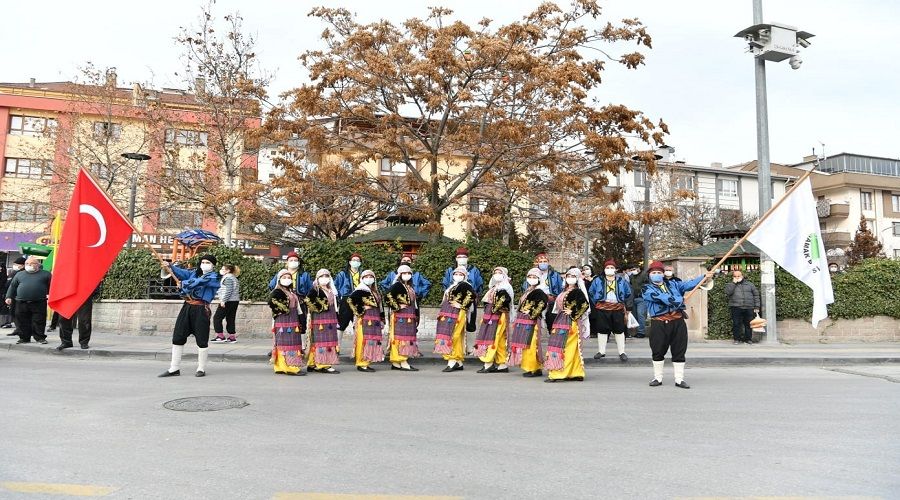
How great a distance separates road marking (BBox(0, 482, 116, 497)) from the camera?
12.8 feet

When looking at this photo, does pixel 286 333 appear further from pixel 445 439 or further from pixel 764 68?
pixel 764 68

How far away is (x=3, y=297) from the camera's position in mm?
16266

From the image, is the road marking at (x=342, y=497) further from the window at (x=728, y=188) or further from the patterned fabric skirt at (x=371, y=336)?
the window at (x=728, y=188)

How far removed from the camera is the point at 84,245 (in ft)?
31.1

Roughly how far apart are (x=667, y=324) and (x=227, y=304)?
9.60m

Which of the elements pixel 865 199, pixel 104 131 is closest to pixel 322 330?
pixel 104 131

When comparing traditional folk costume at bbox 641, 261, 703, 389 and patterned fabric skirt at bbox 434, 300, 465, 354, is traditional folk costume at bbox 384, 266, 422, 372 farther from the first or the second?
traditional folk costume at bbox 641, 261, 703, 389

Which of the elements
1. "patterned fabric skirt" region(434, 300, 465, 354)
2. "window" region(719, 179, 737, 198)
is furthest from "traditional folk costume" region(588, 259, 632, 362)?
"window" region(719, 179, 737, 198)

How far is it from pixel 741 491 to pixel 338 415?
12.9 feet

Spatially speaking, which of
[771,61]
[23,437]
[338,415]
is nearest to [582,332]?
[338,415]

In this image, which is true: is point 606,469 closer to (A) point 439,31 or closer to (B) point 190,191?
(A) point 439,31

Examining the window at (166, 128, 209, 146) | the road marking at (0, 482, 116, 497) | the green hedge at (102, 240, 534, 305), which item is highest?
the window at (166, 128, 209, 146)

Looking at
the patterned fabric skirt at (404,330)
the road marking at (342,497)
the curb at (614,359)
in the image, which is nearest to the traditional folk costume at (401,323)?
the patterned fabric skirt at (404,330)

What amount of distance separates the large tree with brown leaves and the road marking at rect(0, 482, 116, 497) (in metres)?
9.44
